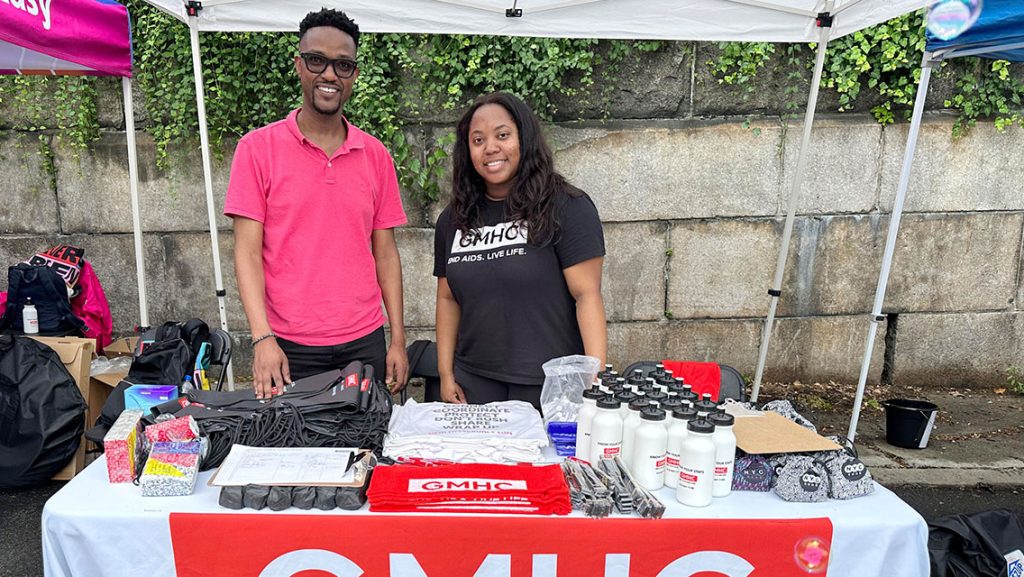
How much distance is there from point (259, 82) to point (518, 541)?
384 centimetres

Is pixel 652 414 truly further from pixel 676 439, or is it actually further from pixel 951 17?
pixel 951 17

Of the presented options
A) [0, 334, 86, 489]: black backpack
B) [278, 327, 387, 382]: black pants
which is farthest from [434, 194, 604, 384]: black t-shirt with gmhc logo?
[0, 334, 86, 489]: black backpack

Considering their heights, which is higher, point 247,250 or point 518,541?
point 247,250

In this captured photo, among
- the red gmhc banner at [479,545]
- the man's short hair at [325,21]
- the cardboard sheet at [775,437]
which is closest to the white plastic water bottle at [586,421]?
the red gmhc banner at [479,545]

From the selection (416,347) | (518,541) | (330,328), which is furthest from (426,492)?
(416,347)

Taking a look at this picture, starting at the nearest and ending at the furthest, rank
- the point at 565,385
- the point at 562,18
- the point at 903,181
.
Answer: the point at 565,385
the point at 903,181
the point at 562,18

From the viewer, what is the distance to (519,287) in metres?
2.12

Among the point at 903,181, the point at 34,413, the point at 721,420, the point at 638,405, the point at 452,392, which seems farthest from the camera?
the point at 34,413

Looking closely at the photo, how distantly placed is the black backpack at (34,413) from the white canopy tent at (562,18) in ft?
2.87

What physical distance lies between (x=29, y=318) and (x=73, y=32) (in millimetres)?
1676

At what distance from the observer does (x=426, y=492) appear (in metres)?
1.44

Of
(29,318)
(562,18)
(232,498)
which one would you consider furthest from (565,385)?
(29,318)

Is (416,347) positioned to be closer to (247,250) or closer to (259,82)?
(247,250)

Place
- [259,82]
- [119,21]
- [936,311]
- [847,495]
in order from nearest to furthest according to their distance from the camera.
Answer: [847,495] → [119,21] → [259,82] → [936,311]
